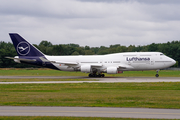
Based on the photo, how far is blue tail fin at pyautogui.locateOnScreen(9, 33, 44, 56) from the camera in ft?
146

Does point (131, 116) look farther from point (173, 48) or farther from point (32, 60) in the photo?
point (173, 48)

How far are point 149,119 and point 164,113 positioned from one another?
1.89 metres

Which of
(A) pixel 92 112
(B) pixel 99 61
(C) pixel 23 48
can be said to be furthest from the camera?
(C) pixel 23 48

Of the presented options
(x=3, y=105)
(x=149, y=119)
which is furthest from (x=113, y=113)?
(x=3, y=105)

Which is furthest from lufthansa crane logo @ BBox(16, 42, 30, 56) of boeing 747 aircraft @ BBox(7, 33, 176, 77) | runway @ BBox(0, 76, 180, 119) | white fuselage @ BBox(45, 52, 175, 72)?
runway @ BBox(0, 76, 180, 119)

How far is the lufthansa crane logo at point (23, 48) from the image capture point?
44938mm

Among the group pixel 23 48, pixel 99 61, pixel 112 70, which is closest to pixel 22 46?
pixel 23 48

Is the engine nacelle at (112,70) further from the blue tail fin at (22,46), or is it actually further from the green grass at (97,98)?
the green grass at (97,98)

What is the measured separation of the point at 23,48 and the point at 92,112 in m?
33.8

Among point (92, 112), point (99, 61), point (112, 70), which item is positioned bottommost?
point (92, 112)

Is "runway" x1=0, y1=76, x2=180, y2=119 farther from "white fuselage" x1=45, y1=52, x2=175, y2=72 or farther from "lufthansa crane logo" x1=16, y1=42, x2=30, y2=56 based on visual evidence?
"lufthansa crane logo" x1=16, y1=42, x2=30, y2=56

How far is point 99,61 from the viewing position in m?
43.7

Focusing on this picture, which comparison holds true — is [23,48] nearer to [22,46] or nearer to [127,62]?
[22,46]

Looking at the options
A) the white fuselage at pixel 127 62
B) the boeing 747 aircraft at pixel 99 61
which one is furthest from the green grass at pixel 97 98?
the white fuselage at pixel 127 62
